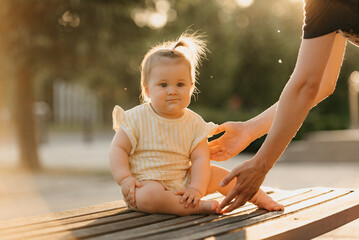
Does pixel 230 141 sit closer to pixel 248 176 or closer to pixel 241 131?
pixel 241 131

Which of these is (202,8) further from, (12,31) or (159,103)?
(159,103)

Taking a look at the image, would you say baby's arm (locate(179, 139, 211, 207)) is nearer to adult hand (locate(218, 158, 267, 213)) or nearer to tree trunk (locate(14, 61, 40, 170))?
adult hand (locate(218, 158, 267, 213))

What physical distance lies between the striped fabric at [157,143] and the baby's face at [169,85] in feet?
0.27

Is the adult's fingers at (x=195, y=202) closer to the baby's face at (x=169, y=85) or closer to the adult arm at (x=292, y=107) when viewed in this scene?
the adult arm at (x=292, y=107)

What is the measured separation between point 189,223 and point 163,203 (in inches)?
10.0

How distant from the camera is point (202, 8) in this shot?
992 inches

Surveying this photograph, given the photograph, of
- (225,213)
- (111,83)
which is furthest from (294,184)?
(111,83)

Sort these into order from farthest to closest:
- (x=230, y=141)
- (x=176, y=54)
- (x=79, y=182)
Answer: (x=79, y=182)
(x=230, y=141)
(x=176, y=54)

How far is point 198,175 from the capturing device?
9.29 ft

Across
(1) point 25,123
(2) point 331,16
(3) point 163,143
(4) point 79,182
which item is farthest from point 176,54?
(1) point 25,123

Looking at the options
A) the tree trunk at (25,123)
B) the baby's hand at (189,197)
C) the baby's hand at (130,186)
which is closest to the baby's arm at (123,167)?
the baby's hand at (130,186)

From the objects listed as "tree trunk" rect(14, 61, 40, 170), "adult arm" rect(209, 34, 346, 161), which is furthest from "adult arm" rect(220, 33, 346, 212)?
"tree trunk" rect(14, 61, 40, 170)

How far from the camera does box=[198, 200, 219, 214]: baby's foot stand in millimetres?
2652

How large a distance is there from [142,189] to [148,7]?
8904 mm
